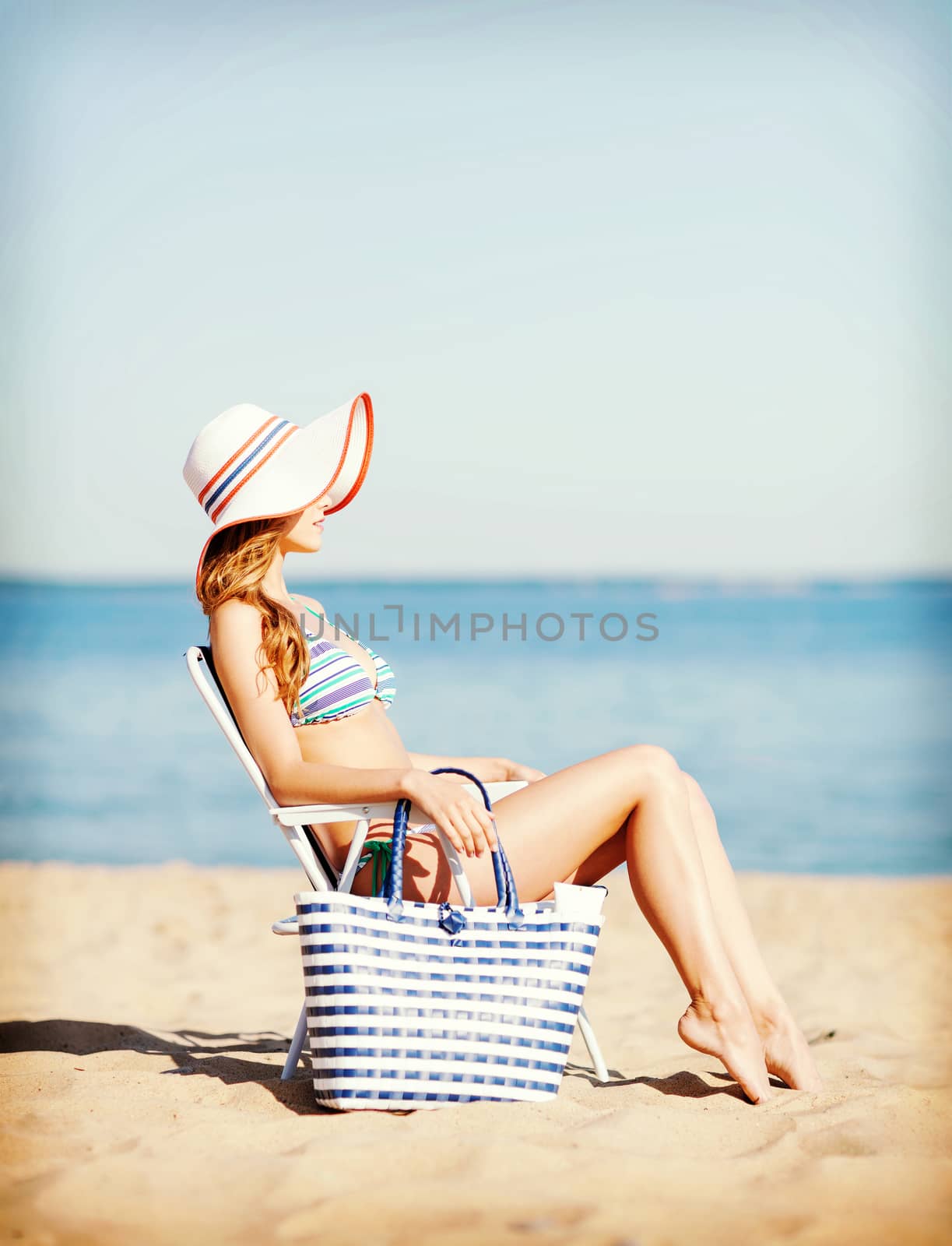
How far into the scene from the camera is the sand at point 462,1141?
6.08 feet

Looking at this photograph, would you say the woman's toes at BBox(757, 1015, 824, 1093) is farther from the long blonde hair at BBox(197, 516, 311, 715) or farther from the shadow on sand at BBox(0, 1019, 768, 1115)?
the long blonde hair at BBox(197, 516, 311, 715)

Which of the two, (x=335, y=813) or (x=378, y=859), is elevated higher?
(x=335, y=813)

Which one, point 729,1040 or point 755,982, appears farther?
point 755,982

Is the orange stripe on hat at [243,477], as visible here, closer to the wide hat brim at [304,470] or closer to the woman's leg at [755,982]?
the wide hat brim at [304,470]

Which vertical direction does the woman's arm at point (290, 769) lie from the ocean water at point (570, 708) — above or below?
above

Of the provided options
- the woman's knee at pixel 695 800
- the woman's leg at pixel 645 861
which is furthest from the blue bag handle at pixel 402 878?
the woman's knee at pixel 695 800

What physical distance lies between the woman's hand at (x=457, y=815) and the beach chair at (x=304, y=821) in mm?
60

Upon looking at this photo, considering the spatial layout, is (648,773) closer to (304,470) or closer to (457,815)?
(457,815)

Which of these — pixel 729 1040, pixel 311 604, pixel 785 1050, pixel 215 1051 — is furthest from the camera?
pixel 215 1051

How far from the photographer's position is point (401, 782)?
2484mm

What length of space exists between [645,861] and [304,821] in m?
0.74

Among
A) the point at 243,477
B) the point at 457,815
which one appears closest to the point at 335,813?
the point at 457,815

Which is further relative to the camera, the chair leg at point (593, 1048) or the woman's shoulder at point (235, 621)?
the chair leg at point (593, 1048)

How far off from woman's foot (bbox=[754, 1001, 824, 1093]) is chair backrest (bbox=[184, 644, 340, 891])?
3.32 ft
